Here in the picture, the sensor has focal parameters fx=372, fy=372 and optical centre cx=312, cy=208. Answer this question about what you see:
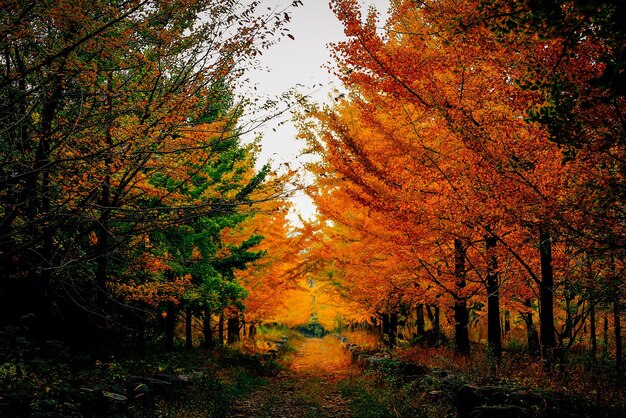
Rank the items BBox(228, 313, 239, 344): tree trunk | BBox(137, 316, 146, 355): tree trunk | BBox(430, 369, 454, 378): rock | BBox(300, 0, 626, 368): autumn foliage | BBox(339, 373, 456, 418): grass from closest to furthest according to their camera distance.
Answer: BBox(300, 0, 626, 368): autumn foliage → BBox(339, 373, 456, 418): grass → BBox(430, 369, 454, 378): rock → BBox(137, 316, 146, 355): tree trunk → BBox(228, 313, 239, 344): tree trunk

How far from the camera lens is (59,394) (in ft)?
17.4

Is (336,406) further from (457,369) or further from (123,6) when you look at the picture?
(123,6)

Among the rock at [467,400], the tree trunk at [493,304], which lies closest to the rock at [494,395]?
the rock at [467,400]

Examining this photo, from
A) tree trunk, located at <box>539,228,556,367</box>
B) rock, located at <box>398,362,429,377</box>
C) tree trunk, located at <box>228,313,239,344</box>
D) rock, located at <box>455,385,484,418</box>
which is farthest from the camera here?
tree trunk, located at <box>228,313,239,344</box>

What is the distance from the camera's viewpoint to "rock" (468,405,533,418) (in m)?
4.48

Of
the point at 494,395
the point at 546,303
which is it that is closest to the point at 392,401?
the point at 494,395

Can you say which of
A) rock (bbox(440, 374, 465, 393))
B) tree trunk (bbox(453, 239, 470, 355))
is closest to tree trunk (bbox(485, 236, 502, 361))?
tree trunk (bbox(453, 239, 470, 355))

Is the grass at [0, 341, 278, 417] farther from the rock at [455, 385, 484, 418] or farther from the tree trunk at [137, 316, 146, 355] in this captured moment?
the rock at [455, 385, 484, 418]

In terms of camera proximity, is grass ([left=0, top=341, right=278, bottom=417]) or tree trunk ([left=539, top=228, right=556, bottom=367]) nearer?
grass ([left=0, top=341, right=278, bottom=417])

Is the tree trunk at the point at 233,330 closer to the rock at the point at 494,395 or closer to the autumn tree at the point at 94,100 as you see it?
the autumn tree at the point at 94,100

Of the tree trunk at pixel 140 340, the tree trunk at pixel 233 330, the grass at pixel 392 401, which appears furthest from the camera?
the tree trunk at pixel 233 330

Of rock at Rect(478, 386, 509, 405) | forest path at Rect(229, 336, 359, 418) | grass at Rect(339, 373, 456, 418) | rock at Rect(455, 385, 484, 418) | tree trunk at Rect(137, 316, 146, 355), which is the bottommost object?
forest path at Rect(229, 336, 359, 418)

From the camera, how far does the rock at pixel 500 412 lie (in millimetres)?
4482

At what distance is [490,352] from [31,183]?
29.1 ft
